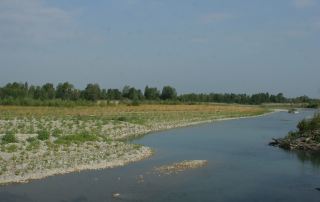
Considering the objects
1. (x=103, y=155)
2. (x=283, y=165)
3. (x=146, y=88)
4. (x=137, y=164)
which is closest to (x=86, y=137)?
(x=103, y=155)

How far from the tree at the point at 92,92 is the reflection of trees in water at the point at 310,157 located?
113453 mm

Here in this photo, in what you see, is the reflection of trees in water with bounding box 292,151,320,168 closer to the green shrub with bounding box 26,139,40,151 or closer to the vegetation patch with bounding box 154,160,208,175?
the vegetation patch with bounding box 154,160,208,175

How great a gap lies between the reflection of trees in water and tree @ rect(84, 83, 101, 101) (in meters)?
113

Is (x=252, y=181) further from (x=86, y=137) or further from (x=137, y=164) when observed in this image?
(x=86, y=137)

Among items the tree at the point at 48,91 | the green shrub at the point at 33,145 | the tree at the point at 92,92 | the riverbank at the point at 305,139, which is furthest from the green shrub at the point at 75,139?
the tree at the point at 92,92

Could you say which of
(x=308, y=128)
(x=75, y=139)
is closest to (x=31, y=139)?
(x=75, y=139)

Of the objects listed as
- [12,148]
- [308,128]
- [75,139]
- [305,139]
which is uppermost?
[308,128]

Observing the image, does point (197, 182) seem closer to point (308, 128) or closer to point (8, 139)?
point (8, 139)

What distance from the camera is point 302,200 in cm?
1962

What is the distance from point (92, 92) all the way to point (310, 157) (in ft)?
396

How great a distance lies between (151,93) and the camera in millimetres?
168000

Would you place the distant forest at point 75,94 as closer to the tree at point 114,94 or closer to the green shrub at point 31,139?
the tree at point 114,94

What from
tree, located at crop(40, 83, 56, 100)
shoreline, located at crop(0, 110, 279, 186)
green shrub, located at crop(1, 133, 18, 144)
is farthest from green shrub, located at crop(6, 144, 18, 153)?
tree, located at crop(40, 83, 56, 100)

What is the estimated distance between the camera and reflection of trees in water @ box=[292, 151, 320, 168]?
31047 mm
